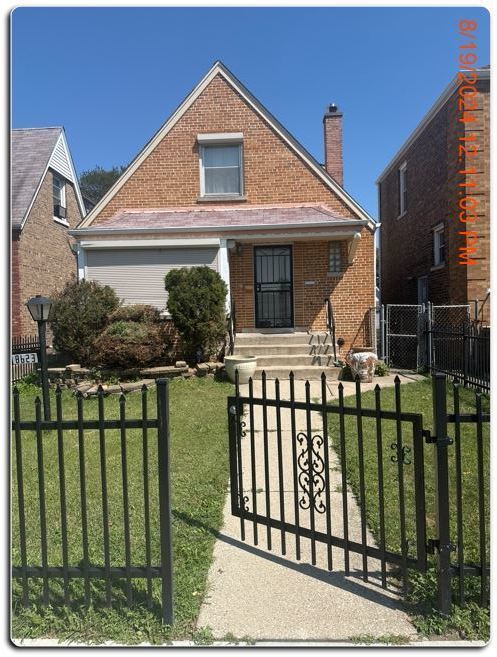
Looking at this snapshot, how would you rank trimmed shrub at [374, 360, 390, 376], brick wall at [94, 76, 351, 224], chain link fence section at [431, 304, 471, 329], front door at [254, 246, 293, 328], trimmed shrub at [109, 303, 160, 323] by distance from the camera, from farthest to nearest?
brick wall at [94, 76, 351, 224]
front door at [254, 246, 293, 328]
chain link fence section at [431, 304, 471, 329]
trimmed shrub at [374, 360, 390, 376]
trimmed shrub at [109, 303, 160, 323]

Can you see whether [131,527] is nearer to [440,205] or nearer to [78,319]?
[78,319]

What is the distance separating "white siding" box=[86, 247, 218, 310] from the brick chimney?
537 centimetres

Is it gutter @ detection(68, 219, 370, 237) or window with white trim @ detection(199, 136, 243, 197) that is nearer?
gutter @ detection(68, 219, 370, 237)

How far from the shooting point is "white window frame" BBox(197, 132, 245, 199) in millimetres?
12211

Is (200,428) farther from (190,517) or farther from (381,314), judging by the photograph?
(381,314)

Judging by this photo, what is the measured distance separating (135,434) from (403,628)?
419 cm

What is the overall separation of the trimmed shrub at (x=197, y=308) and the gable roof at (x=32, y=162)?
21.9ft

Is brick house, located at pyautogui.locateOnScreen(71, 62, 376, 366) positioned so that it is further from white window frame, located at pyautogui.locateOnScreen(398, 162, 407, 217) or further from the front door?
white window frame, located at pyautogui.locateOnScreen(398, 162, 407, 217)

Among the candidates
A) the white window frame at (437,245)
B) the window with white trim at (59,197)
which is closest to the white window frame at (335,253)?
the white window frame at (437,245)

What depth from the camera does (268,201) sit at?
12.3m

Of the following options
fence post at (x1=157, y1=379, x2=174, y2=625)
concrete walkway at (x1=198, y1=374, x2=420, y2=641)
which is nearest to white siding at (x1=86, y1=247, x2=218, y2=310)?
concrete walkway at (x1=198, y1=374, x2=420, y2=641)

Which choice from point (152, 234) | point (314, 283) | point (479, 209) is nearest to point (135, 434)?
point (152, 234)

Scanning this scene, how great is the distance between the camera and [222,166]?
40.9 ft

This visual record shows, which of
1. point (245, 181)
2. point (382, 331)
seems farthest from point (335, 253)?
point (245, 181)
